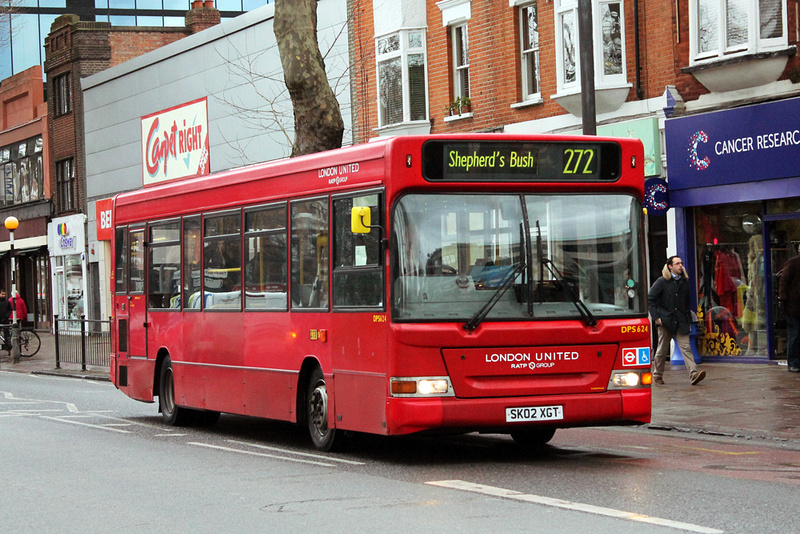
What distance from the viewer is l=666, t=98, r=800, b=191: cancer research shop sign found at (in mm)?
19328

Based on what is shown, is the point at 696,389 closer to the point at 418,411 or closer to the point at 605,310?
the point at 605,310

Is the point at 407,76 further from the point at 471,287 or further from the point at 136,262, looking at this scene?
the point at 471,287

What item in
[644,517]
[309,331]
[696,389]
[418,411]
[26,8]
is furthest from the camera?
[26,8]

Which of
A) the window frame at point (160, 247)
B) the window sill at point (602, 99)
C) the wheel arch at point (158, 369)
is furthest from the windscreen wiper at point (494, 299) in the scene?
the window sill at point (602, 99)

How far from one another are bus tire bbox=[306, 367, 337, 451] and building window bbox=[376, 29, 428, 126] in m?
15.9

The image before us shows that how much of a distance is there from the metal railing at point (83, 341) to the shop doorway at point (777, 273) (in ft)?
44.8

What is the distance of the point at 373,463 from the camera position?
35.9 feet

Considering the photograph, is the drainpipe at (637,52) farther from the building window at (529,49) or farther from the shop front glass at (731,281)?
the building window at (529,49)

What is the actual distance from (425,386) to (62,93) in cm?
4046

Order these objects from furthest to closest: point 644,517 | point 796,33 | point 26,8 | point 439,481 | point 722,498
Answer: point 26,8 < point 796,33 < point 439,481 < point 722,498 < point 644,517

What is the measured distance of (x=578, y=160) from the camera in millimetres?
10891

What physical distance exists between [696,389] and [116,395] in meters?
9.60

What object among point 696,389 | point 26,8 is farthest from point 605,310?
point 26,8

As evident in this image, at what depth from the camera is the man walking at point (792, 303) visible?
18844mm
